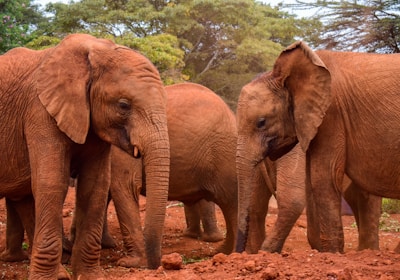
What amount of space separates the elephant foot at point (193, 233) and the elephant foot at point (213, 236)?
10.6 inches

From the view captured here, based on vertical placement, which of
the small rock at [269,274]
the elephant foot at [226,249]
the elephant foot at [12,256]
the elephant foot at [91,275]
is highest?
the elephant foot at [226,249]

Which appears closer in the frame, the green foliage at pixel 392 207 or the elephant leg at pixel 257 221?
the elephant leg at pixel 257 221

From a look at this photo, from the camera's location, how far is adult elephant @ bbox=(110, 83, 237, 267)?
884 cm

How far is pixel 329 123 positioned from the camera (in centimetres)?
679

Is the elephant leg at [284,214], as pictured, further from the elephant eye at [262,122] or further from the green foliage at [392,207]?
the green foliage at [392,207]

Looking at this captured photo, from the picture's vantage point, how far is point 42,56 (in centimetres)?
689

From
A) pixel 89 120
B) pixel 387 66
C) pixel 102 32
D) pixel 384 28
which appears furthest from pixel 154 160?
pixel 102 32

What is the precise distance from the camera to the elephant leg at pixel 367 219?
8.99 meters

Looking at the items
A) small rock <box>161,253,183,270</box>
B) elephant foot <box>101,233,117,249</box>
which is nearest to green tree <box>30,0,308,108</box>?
elephant foot <box>101,233,117,249</box>

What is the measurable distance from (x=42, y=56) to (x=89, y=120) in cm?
80

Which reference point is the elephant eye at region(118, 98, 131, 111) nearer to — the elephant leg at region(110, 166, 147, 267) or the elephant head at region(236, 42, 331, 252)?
the elephant head at region(236, 42, 331, 252)

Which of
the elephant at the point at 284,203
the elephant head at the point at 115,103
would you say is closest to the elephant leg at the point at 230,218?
the elephant at the point at 284,203

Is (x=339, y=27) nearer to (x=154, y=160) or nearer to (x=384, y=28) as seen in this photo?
(x=384, y=28)

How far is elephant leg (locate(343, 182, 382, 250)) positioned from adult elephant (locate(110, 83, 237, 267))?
58.5 inches
